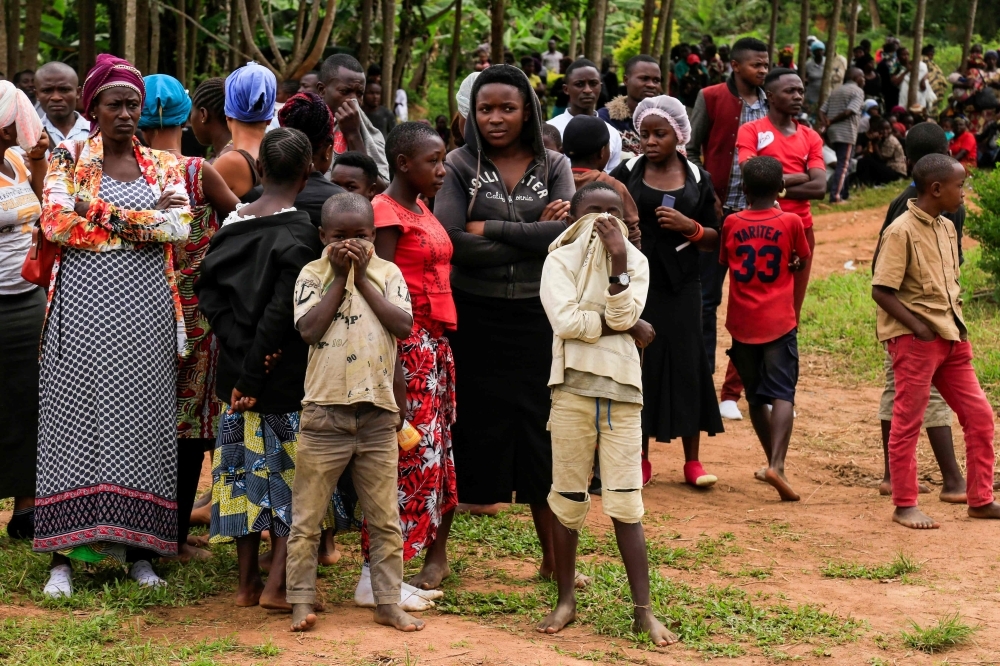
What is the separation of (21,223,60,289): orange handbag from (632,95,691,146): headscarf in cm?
311

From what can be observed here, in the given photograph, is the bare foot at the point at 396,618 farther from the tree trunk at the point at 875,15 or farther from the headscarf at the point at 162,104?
the tree trunk at the point at 875,15

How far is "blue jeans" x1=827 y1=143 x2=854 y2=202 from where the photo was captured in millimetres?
17250

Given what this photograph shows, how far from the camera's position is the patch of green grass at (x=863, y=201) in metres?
17.0

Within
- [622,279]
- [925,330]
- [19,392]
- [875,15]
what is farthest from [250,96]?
[875,15]

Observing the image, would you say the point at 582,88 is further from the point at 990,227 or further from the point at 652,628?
the point at 990,227

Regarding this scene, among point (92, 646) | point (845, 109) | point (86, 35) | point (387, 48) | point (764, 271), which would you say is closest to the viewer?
point (92, 646)

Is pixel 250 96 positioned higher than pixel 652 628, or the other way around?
pixel 250 96

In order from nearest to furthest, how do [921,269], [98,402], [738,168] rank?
[98,402] < [921,269] < [738,168]

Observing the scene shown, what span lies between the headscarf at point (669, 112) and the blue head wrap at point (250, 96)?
6.77ft

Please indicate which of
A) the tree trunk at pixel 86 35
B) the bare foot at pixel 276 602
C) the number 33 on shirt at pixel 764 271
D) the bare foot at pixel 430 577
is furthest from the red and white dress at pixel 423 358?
the tree trunk at pixel 86 35

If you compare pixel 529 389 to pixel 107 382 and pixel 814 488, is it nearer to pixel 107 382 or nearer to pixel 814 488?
pixel 107 382

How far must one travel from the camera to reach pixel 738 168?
26.6 feet

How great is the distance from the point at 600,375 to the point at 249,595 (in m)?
1.71

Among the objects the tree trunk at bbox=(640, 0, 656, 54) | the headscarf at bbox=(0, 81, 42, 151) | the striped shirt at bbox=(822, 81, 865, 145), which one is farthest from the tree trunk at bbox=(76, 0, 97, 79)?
the striped shirt at bbox=(822, 81, 865, 145)
